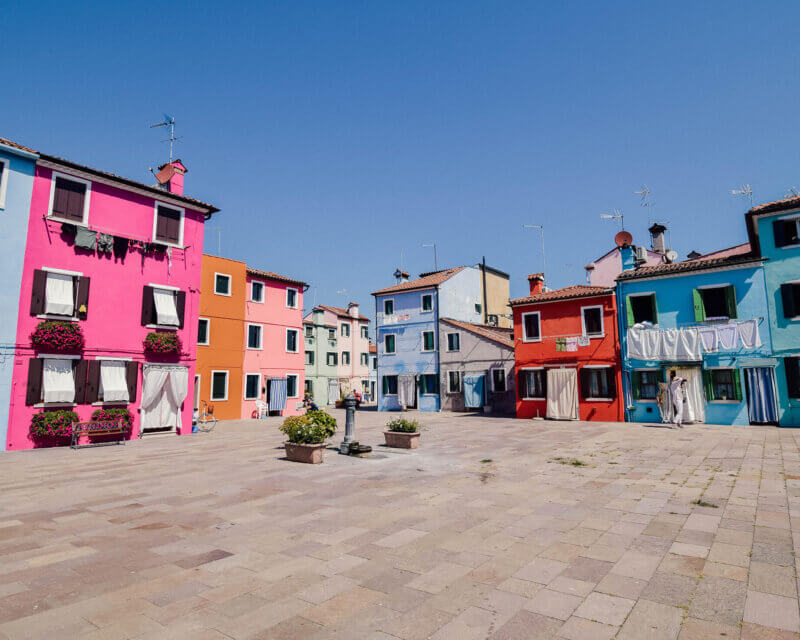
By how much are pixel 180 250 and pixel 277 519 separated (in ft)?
55.0

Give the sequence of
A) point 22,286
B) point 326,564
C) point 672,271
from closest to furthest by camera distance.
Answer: point 326,564 < point 22,286 < point 672,271

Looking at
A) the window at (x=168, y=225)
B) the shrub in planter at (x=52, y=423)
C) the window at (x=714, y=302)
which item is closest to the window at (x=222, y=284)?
the window at (x=168, y=225)

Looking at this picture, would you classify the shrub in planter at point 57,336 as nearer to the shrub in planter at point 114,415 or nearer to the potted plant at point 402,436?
the shrub in planter at point 114,415

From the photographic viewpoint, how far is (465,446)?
1522cm

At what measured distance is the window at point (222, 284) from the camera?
28.7 metres

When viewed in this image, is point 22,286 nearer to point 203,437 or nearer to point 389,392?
point 203,437

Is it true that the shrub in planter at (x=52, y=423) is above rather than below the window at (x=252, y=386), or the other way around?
below

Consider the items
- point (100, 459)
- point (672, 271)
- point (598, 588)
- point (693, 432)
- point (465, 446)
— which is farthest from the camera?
point (672, 271)

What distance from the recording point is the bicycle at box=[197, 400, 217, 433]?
76.4 feet

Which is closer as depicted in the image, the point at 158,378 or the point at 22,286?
the point at 22,286

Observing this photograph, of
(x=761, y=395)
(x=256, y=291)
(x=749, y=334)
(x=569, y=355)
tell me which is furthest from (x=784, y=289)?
(x=256, y=291)

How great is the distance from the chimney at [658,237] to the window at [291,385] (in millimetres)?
26602

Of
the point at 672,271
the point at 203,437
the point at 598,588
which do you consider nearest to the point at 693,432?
the point at 672,271

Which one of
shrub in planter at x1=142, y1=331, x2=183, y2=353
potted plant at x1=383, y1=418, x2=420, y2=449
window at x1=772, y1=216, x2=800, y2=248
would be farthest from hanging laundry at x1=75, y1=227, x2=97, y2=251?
window at x1=772, y1=216, x2=800, y2=248
